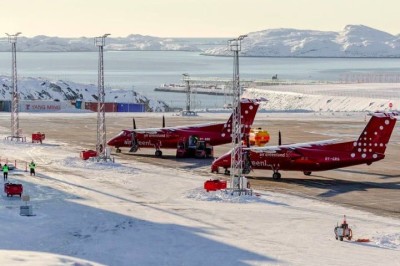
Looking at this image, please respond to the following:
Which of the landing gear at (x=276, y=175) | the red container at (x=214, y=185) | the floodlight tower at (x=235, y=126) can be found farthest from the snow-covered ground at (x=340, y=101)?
the red container at (x=214, y=185)

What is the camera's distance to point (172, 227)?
55.6m

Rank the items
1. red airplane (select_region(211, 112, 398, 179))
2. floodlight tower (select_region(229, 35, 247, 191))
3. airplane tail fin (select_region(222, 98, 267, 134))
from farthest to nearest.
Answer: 1. airplane tail fin (select_region(222, 98, 267, 134))
2. red airplane (select_region(211, 112, 398, 179))
3. floodlight tower (select_region(229, 35, 247, 191))

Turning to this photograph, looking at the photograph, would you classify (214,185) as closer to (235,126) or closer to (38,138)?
(235,126)

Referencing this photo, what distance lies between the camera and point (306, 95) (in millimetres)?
193750

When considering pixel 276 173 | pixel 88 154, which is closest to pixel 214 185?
pixel 276 173

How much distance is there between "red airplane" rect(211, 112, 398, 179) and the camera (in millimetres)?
72812

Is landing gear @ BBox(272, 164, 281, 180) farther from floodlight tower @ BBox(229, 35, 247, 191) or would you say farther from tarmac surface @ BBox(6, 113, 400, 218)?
floodlight tower @ BBox(229, 35, 247, 191)

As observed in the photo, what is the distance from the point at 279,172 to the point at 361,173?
6936mm

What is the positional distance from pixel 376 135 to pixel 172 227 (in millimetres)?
24166

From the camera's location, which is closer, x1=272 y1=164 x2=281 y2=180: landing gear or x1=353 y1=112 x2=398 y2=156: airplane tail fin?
x1=353 y1=112 x2=398 y2=156: airplane tail fin

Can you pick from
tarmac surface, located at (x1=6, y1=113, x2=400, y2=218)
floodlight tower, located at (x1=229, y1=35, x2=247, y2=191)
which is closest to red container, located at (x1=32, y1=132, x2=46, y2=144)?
tarmac surface, located at (x1=6, y1=113, x2=400, y2=218)

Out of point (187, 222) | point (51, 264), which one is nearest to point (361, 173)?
point (187, 222)

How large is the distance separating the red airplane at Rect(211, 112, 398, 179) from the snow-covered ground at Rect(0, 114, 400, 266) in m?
5.35

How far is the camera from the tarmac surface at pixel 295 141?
67250 mm
